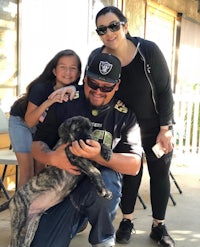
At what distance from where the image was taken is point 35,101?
351 centimetres

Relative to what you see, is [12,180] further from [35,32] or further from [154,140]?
[154,140]

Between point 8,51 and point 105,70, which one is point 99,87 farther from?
point 8,51

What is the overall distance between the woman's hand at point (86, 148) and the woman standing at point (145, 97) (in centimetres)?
87

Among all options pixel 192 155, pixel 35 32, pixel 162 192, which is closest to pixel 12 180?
pixel 35 32

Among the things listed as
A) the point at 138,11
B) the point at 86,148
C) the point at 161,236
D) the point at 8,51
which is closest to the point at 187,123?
the point at 138,11

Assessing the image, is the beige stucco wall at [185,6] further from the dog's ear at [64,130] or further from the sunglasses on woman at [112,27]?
the dog's ear at [64,130]

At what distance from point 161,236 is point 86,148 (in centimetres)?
153

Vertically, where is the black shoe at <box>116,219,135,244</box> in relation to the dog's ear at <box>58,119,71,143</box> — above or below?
below

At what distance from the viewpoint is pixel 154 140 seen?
11.9ft

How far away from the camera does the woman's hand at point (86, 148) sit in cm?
257

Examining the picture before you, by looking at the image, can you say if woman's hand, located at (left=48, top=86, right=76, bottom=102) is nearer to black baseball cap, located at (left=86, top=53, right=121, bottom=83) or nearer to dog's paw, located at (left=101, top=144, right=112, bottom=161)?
black baseball cap, located at (left=86, top=53, right=121, bottom=83)

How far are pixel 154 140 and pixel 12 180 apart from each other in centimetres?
245

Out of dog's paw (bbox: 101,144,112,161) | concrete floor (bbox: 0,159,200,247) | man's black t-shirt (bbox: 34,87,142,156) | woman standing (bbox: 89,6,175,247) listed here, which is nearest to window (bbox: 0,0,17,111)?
concrete floor (bbox: 0,159,200,247)

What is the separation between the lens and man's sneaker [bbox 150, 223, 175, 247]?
3637mm
